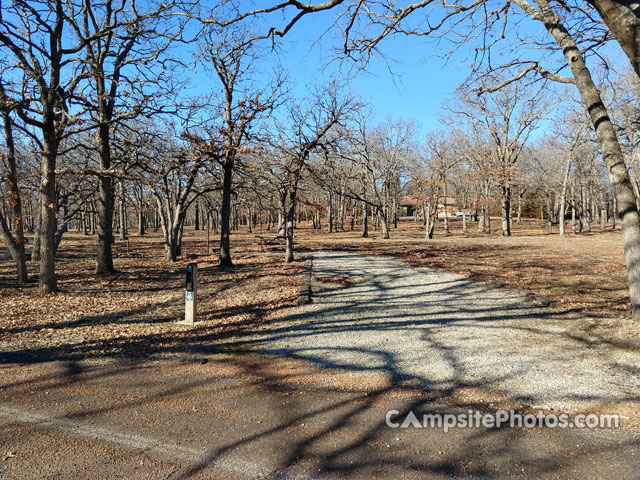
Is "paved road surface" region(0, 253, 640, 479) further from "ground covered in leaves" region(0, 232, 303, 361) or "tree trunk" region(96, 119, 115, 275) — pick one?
"tree trunk" region(96, 119, 115, 275)

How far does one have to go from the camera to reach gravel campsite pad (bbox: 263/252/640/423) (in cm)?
384

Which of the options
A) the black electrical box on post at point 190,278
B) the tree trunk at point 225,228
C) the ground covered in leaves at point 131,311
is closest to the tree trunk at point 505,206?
the tree trunk at point 225,228

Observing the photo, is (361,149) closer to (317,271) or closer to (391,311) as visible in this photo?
(317,271)

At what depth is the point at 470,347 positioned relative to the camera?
5.09m

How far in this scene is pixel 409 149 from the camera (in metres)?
32.5

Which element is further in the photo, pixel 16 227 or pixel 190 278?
pixel 16 227

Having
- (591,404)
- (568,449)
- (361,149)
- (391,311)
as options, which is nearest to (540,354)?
(591,404)

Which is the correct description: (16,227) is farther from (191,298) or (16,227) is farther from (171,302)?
(191,298)

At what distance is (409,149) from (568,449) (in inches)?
1246

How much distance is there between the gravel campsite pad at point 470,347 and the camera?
3.84 meters

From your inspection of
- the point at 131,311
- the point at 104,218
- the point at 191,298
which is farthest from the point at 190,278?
the point at 104,218

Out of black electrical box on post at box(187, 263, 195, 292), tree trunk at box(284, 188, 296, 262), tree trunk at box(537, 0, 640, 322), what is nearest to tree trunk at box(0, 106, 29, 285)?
black electrical box on post at box(187, 263, 195, 292)

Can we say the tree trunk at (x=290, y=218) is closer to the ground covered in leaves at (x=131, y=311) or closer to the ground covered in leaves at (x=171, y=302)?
the ground covered in leaves at (x=171, y=302)

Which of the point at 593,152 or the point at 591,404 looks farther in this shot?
the point at 593,152
